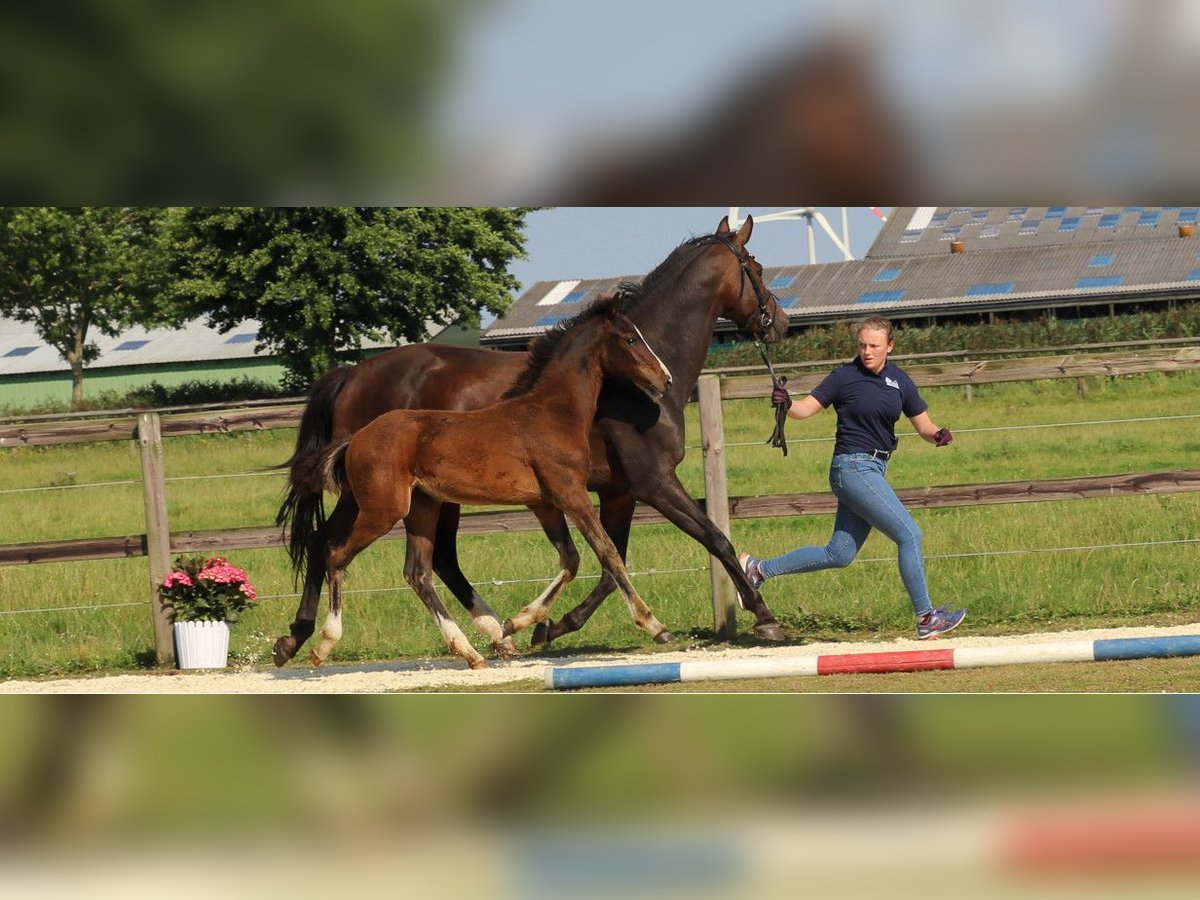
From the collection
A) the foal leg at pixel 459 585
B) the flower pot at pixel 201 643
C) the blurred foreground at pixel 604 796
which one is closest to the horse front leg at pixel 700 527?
the foal leg at pixel 459 585

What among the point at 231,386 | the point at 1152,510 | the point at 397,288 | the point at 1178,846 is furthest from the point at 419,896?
the point at 231,386

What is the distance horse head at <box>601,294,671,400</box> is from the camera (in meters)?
7.21

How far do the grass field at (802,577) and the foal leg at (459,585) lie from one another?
447mm

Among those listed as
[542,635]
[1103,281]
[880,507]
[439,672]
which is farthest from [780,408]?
[1103,281]

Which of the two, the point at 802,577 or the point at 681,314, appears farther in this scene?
the point at 802,577

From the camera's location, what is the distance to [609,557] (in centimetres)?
730

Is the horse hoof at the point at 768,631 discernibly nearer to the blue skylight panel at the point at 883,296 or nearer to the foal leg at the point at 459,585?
the foal leg at the point at 459,585

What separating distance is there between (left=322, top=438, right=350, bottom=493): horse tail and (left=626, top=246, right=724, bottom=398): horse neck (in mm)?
1665

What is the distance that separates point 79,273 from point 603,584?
33716mm

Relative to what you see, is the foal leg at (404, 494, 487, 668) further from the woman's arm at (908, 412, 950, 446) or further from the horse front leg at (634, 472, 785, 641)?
the woman's arm at (908, 412, 950, 446)

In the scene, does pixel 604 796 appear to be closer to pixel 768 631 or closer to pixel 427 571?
pixel 427 571
